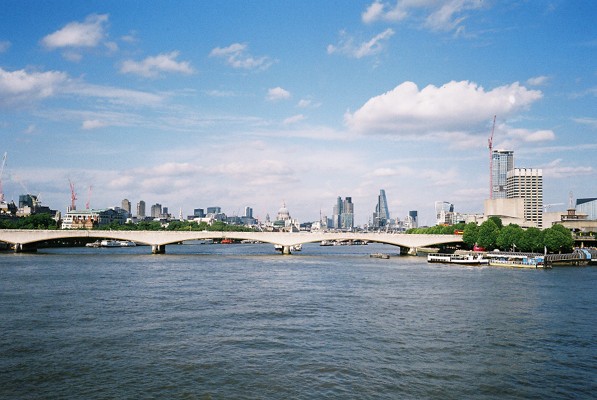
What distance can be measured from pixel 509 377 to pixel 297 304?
1828cm

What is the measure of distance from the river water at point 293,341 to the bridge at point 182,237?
4098 centimetres

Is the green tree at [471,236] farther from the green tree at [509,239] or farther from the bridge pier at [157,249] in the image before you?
the bridge pier at [157,249]

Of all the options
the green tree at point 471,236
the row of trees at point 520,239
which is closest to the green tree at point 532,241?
the row of trees at point 520,239

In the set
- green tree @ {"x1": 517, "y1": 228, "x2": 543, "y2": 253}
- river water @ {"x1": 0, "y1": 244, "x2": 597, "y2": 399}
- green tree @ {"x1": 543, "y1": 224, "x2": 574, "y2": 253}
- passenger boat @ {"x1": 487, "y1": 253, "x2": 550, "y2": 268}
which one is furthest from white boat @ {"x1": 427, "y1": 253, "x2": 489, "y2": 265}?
river water @ {"x1": 0, "y1": 244, "x2": 597, "y2": 399}

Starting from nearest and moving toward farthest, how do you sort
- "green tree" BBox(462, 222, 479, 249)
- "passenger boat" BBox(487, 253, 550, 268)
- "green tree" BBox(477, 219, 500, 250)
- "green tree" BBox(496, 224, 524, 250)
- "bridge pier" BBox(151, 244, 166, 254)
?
"passenger boat" BBox(487, 253, 550, 268) → "green tree" BBox(496, 224, 524, 250) → "bridge pier" BBox(151, 244, 166, 254) → "green tree" BBox(477, 219, 500, 250) → "green tree" BBox(462, 222, 479, 249)

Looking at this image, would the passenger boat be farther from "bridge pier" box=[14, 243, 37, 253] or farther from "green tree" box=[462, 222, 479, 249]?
Answer: "bridge pier" box=[14, 243, 37, 253]

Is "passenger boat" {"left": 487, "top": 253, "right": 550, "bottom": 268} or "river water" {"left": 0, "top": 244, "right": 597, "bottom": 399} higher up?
"passenger boat" {"left": 487, "top": 253, "right": 550, "bottom": 268}

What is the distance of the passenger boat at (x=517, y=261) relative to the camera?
7125cm

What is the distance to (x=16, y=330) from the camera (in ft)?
90.6

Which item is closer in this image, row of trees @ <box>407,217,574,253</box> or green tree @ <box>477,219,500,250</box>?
row of trees @ <box>407,217,574,253</box>

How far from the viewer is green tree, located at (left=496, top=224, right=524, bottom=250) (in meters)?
88.4

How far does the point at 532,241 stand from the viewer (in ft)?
280

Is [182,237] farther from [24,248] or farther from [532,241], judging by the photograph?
[532,241]

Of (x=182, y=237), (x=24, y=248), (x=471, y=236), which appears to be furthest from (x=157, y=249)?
(x=471, y=236)
